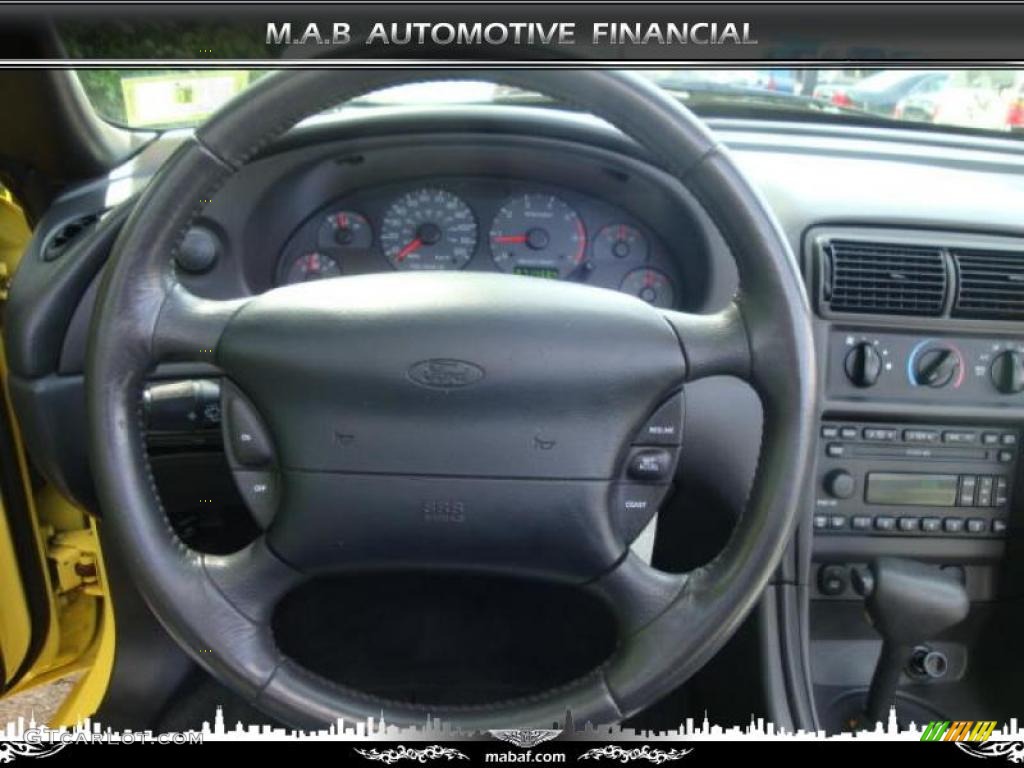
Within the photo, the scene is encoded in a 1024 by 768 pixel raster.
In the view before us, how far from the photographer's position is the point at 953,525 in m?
1.51

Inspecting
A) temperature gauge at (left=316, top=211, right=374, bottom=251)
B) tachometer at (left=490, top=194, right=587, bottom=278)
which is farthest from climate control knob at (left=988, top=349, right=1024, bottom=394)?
temperature gauge at (left=316, top=211, right=374, bottom=251)

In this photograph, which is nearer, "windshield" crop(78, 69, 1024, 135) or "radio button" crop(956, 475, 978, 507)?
"windshield" crop(78, 69, 1024, 135)

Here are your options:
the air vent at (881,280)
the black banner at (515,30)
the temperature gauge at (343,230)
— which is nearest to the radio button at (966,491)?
the air vent at (881,280)

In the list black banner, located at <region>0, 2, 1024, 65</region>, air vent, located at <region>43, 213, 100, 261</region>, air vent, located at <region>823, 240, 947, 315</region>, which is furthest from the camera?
air vent, located at <region>823, 240, 947, 315</region>

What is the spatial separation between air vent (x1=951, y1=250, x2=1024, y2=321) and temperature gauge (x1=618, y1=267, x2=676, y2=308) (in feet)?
1.18

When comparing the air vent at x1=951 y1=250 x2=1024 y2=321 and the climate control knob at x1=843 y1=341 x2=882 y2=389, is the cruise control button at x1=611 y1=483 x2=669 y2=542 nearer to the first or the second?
the climate control knob at x1=843 y1=341 x2=882 y2=389

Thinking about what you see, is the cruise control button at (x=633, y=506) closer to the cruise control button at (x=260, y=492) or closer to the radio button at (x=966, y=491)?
the cruise control button at (x=260, y=492)

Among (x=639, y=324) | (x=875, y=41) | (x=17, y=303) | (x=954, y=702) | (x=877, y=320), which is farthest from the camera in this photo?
(x=954, y=702)

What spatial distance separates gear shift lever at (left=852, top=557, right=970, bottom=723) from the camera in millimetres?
1377

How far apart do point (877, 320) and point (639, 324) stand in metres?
0.50

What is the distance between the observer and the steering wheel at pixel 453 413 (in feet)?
3.32

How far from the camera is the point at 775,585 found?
1.45 m

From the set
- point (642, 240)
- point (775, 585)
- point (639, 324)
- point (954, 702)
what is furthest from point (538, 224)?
point (954, 702)

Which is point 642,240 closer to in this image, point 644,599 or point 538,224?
point 538,224
